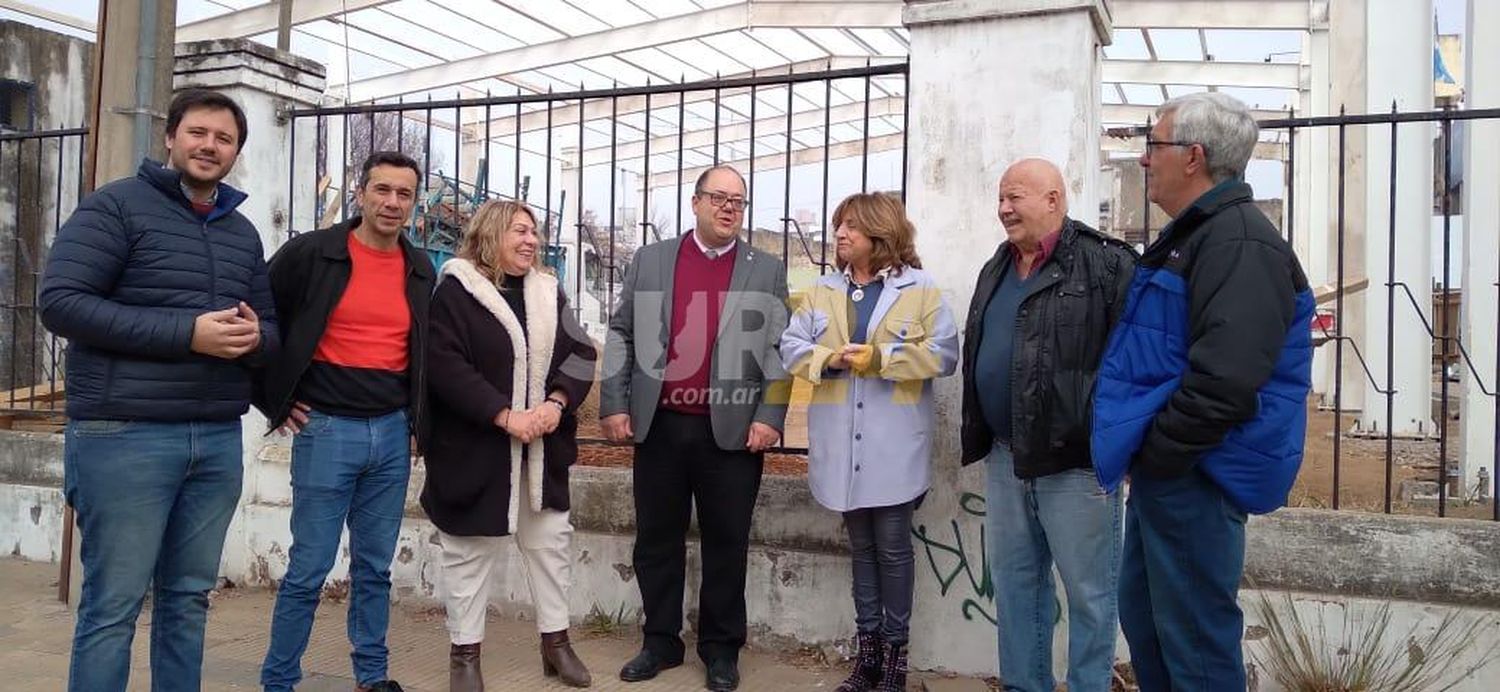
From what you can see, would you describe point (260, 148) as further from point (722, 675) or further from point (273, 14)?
point (273, 14)

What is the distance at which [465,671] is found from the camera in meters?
3.76

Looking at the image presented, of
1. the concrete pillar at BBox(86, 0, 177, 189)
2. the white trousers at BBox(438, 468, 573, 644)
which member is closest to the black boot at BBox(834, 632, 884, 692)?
the white trousers at BBox(438, 468, 573, 644)

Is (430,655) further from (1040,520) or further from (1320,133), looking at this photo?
(1320,133)

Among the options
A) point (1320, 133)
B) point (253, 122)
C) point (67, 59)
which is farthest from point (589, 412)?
point (1320, 133)

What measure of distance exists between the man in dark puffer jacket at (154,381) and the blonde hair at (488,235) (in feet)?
2.96

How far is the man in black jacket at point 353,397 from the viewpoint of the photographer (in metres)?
3.47

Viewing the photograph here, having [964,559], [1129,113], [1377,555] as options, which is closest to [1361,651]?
[1377,555]

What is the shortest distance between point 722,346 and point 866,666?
1.30 metres

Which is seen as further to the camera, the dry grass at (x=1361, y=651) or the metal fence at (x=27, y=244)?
the metal fence at (x=27, y=244)

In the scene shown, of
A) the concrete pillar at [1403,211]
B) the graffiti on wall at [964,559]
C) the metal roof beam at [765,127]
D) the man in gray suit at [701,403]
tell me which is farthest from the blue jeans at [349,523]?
the metal roof beam at [765,127]

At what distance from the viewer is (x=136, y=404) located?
9.32ft

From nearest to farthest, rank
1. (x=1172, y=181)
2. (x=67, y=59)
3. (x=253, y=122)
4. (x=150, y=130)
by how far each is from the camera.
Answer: (x=1172, y=181)
(x=150, y=130)
(x=253, y=122)
(x=67, y=59)

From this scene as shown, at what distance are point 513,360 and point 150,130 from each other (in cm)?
237

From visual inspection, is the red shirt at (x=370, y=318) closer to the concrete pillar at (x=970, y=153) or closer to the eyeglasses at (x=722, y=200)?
the eyeglasses at (x=722, y=200)
